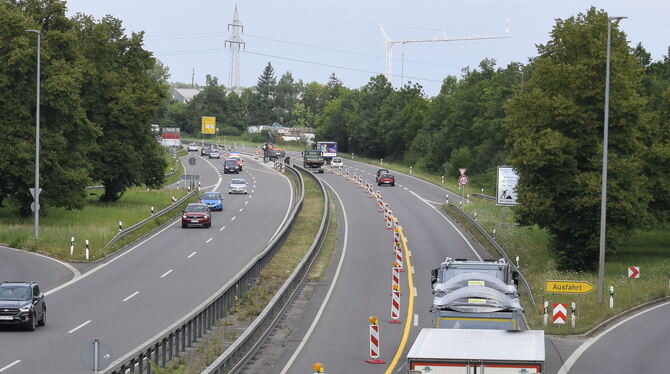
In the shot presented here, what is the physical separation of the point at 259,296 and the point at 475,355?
18.4m

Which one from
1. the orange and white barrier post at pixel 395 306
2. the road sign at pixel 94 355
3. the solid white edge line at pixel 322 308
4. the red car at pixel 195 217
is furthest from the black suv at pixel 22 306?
the red car at pixel 195 217

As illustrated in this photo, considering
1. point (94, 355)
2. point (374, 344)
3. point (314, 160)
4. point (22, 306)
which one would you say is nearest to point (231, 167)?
point (314, 160)

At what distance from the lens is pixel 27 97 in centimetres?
5844

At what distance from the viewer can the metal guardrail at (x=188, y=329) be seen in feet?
61.6

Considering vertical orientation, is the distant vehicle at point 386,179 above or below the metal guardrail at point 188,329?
above

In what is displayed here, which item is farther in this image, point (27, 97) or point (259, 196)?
point (259, 196)

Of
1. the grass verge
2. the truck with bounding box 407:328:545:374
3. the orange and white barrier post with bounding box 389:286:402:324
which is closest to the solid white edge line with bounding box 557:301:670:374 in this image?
the orange and white barrier post with bounding box 389:286:402:324

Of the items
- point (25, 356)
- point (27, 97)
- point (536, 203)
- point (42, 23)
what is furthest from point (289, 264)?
point (42, 23)

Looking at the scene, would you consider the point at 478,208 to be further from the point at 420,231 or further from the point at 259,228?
the point at 259,228

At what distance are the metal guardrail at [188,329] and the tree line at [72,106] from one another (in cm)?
2212

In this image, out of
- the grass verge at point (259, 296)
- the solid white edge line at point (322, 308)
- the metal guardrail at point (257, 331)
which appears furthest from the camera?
the solid white edge line at point (322, 308)

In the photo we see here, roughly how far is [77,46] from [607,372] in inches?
2013

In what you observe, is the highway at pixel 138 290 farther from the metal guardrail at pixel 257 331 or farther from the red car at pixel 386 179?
the red car at pixel 386 179

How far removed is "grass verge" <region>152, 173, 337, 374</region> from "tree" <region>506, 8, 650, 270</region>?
10.4m
